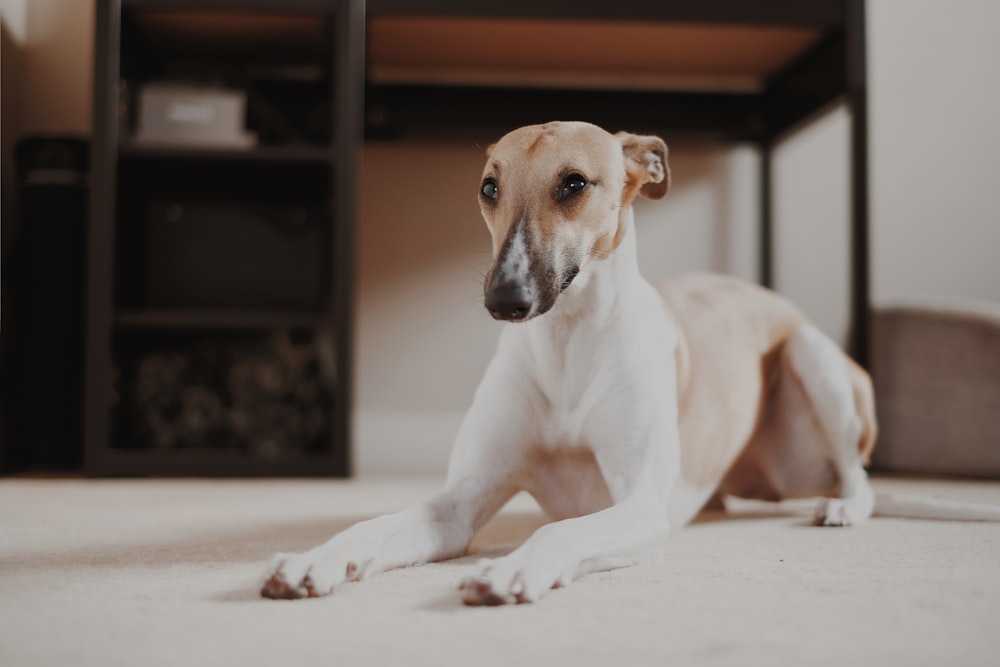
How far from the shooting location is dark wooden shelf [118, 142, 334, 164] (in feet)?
8.41

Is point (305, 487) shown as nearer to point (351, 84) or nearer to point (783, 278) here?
point (351, 84)

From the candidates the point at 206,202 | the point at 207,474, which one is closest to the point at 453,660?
the point at 207,474

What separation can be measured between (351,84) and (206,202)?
0.80 metres

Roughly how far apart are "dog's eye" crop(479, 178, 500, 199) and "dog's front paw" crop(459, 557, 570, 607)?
23.1 inches

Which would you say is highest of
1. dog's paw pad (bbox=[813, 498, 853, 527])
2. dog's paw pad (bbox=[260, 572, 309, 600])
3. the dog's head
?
the dog's head

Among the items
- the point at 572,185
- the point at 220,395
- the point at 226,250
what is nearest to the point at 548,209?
the point at 572,185

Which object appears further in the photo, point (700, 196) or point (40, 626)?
point (700, 196)

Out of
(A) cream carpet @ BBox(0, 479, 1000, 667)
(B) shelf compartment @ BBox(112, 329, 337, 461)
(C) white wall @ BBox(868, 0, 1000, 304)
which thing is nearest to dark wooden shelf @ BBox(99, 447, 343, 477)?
(B) shelf compartment @ BBox(112, 329, 337, 461)

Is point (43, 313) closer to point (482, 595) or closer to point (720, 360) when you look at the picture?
point (720, 360)

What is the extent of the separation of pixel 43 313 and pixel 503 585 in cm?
220

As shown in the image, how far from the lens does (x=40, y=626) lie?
36.6 inches

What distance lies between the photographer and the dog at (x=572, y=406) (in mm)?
1180

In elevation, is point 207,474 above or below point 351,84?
below

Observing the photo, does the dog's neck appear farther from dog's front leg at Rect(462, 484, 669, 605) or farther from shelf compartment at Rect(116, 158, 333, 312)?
shelf compartment at Rect(116, 158, 333, 312)
